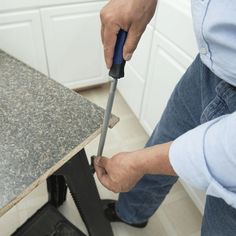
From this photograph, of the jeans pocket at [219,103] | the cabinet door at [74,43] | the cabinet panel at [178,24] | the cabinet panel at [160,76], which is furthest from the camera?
the cabinet door at [74,43]

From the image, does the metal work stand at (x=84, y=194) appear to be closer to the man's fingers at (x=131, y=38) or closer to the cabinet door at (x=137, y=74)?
the man's fingers at (x=131, y=38)

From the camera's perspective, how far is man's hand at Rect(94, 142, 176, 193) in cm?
49

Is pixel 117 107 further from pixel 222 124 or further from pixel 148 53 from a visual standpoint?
pixel 222 124

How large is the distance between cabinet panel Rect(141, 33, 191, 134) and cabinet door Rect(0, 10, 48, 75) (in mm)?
613

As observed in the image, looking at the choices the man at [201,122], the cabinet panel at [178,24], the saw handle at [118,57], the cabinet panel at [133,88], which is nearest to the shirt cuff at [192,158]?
the man at [201,122]

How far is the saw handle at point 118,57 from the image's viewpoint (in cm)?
58

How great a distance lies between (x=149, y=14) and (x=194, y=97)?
0.78 feet

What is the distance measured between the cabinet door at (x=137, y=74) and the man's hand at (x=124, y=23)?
64cm

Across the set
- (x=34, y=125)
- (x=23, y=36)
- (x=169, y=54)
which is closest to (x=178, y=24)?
(x=169, y=54)

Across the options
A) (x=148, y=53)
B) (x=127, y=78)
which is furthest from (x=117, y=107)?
(x=148, y=53)

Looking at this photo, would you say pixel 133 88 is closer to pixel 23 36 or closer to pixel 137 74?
pixel 137 74

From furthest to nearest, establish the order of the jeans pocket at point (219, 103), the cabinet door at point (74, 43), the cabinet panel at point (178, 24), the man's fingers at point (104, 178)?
the cabinet door at point (74, 43) < the cabinet panel at point (178, 24) < the man's fingers at point (104, 178) < the jeans pocket at point (219, 103)

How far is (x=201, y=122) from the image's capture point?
617mm

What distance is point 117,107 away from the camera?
69.4 inches
